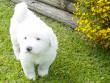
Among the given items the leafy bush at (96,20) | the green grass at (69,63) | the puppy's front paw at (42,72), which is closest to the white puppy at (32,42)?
the puppy's front paw at (42,72)

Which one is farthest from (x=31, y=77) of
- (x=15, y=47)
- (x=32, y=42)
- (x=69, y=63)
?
(x=32, y=42)

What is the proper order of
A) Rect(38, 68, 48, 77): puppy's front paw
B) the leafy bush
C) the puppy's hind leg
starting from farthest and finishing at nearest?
the puppy's hind leg
Rect(38, 68, 48, 77): puppy's front paw
the leafy bush

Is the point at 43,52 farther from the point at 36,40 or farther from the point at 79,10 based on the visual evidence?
the point at 79,10

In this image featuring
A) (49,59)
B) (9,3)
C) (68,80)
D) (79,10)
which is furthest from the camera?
(9,3)

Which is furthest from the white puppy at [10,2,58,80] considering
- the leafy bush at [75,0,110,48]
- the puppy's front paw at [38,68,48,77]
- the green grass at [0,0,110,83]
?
the leafy bush at [75,0,110,48]

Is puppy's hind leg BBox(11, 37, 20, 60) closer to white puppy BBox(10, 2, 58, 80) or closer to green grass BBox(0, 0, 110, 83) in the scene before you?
white puppy BBox(10, 2, 58, 80)

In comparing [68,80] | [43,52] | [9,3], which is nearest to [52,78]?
[68,80]

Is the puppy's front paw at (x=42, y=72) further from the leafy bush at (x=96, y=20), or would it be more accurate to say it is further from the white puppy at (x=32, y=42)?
the leafy bush at (x=96, y=20)

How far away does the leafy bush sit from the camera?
510 cm

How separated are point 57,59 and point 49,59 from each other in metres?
0.84

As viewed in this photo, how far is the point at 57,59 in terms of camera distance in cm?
577

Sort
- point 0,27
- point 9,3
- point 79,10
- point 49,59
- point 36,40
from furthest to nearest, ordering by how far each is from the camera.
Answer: point 9,3, point 0,27, point 79,10, point 49,59, point 36,40

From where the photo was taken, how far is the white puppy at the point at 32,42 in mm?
4457

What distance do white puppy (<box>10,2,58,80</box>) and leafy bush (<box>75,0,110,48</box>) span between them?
0.76m
